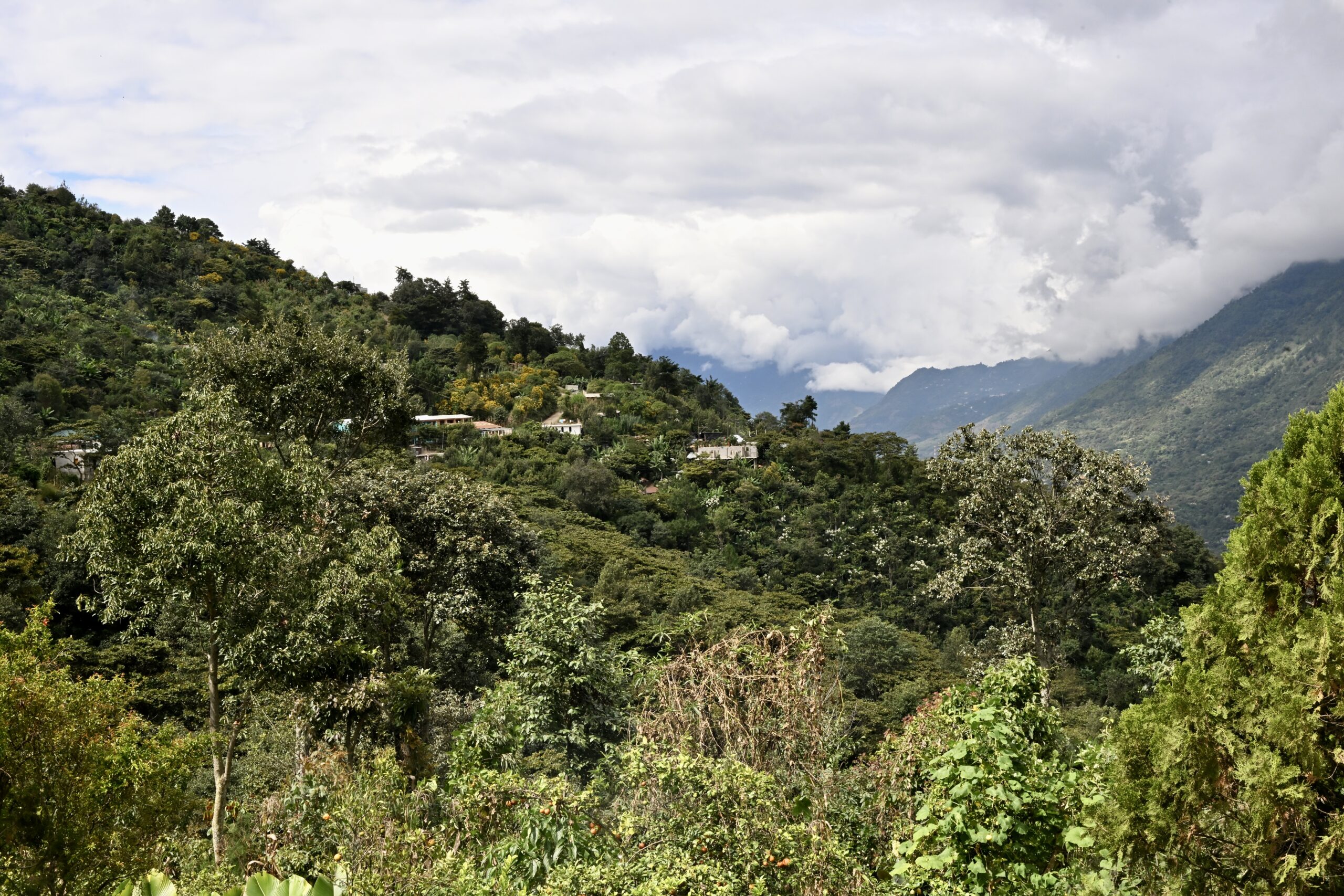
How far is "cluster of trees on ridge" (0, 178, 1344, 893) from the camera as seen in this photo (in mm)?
3074

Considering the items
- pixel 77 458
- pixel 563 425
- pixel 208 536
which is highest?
pixel 563 425

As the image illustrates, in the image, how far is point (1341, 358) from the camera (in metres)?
77.2

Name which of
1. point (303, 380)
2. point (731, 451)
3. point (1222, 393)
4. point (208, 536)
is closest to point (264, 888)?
point (208, 536)

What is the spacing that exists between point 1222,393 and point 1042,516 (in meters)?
81.0

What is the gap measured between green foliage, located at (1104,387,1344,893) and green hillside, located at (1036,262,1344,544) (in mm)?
44479

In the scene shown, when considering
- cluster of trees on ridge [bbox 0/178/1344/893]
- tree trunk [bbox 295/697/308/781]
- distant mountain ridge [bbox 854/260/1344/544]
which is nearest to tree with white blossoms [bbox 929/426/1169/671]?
cluster of trees on ridge [bbox 0/178/1344/893]

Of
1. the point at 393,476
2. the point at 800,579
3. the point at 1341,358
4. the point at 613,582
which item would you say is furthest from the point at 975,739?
the point at 1341,358

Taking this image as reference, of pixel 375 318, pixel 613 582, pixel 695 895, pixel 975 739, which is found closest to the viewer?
pixel 695 895

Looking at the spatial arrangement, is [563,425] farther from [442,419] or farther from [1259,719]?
[1259,719]

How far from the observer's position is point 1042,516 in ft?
41.8

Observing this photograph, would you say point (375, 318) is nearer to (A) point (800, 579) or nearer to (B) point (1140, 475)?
(A) point (800, 579)

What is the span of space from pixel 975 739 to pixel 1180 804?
3.40 feet

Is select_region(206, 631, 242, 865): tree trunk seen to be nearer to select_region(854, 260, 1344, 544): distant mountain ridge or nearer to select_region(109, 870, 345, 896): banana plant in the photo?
select_region(109, 870, 345, 896): banana plant

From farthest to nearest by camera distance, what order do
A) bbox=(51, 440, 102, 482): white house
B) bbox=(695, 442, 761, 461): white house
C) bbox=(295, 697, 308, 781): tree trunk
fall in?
bbox=(695, 442, 761, 461): white house, bbox=(51, 440, 102, 482): white house, bbox=(295, 697, 308, 781): tree trunk
